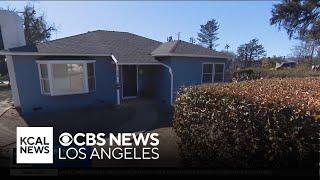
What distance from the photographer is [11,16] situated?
56.5 feet

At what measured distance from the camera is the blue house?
12016 mm

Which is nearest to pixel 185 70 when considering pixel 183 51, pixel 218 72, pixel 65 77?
pixel 183 51

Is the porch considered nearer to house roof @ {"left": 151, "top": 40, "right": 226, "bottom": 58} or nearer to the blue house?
the blue house

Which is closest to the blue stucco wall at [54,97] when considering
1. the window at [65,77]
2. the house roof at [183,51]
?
the window at [65,77]

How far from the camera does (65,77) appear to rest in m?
12.5

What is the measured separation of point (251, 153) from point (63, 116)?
904 cm

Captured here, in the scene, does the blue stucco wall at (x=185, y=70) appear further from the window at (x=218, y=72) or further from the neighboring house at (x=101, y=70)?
the window at (x=218, y=72)

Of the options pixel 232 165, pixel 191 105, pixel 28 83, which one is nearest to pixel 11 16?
pixel 28 83

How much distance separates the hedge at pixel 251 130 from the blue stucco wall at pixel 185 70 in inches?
354

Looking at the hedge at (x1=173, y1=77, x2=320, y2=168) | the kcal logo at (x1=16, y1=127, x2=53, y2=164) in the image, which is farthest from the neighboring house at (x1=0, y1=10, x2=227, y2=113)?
the hedge at (x1=173, y1=77, x2=320, y2=168)

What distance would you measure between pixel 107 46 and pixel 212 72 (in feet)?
19.4

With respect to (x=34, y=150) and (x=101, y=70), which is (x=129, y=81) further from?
(x=34, y=150)

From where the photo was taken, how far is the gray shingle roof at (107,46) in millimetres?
12789

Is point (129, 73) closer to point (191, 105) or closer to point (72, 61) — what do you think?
point (72, 61)
